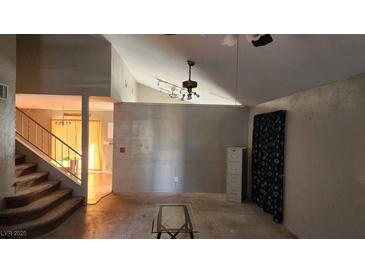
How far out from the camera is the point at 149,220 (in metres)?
3.78

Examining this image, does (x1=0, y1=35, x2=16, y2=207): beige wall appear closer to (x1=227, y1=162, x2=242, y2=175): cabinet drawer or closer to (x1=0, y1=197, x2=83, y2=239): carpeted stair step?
(x1=0, y1=197, x2=83, y2=239): carpeted stair step

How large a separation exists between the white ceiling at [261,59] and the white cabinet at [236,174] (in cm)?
115

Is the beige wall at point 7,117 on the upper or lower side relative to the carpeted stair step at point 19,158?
upper

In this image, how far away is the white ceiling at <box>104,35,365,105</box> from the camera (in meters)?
1.95

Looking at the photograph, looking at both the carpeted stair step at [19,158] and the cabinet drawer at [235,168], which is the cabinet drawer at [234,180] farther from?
the carpeted stair step at [19,158]

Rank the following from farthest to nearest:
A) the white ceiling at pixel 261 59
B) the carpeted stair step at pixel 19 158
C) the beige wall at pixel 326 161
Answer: the carpeted stair step at pixel 19 158, the beige wall at pixel 326 161, the white ceiling at pixel 261 59

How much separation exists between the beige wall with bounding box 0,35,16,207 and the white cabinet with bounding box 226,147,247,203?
12.7 ft

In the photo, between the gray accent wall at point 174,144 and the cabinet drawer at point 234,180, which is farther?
the gray accent wall at point 174,144

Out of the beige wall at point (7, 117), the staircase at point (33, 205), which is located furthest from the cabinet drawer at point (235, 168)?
the beige wall at point (7, 117)

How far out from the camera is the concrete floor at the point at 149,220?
327 centimetres

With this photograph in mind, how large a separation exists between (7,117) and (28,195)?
1.18 m

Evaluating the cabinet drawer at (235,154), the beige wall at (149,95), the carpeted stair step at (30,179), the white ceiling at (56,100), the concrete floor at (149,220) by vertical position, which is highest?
the beige wall at (149,95)
